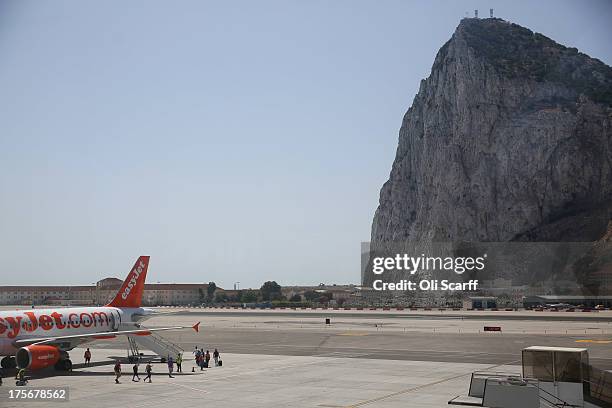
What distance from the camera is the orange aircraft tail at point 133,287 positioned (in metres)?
64.1

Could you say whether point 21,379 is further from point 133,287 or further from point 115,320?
point 133,287

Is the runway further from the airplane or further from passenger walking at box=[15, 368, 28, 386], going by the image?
passenger walking at box=[15, 368, 28, 386]

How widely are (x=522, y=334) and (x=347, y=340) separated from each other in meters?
23.1

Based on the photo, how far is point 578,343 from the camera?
72125mm

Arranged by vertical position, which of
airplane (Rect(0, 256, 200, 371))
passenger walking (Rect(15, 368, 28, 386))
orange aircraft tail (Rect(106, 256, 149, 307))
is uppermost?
orange aircraft tail (Rect(106, 256, 149, 307))

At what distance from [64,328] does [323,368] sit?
2128cm

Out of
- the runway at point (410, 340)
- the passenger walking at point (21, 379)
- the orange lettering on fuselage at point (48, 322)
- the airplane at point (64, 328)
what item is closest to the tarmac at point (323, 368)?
the runway at point (410, 340)

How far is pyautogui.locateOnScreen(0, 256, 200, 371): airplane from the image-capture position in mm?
49312

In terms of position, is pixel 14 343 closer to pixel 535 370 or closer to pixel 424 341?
pixel 535 370

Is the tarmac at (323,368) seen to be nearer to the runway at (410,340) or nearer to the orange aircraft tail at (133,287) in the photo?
the runway at (410,340)

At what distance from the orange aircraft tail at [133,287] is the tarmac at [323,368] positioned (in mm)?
5202

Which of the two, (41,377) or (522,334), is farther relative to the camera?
(522,334)

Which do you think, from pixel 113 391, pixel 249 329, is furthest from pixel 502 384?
pixel 249 329

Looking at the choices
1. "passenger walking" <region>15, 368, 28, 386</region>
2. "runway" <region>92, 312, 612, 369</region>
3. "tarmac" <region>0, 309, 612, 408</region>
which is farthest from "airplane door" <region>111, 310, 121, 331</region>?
"passenger walking" <region>15, 368, 28, 386</region>
